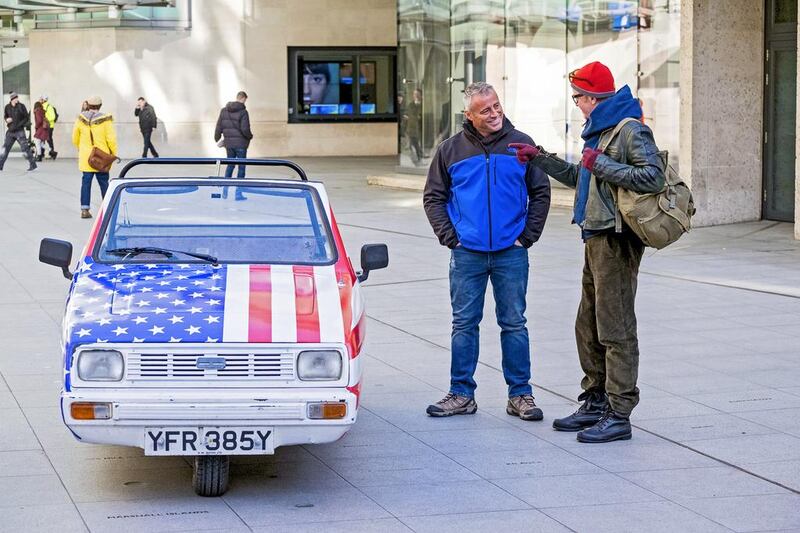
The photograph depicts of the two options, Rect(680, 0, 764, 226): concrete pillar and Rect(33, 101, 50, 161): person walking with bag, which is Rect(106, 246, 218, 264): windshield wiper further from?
Rect(33, 101, 50, 161): person walking with bag

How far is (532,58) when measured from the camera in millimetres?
22750

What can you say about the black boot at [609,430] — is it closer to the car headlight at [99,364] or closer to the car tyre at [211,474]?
the car tyre at [211,474]

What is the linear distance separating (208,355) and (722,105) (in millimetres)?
12780

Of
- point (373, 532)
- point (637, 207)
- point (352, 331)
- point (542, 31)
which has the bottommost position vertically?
point (373, 532)

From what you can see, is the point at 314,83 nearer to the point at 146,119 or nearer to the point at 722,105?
the point at 146,119

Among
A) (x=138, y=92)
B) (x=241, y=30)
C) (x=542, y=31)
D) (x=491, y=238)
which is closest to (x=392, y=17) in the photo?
(x=241, y=30)

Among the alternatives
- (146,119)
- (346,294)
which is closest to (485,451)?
(346,294)

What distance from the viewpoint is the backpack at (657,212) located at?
251 inches

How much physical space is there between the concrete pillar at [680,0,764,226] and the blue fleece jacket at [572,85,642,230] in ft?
34.7

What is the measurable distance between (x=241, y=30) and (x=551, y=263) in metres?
23.5

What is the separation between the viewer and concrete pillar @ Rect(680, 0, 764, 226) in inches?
664

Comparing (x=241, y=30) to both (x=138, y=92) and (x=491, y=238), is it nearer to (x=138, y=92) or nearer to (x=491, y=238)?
(x=138, y=92)

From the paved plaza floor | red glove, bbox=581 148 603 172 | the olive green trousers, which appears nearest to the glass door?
the paved plaza floor

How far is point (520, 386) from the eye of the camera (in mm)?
7254
